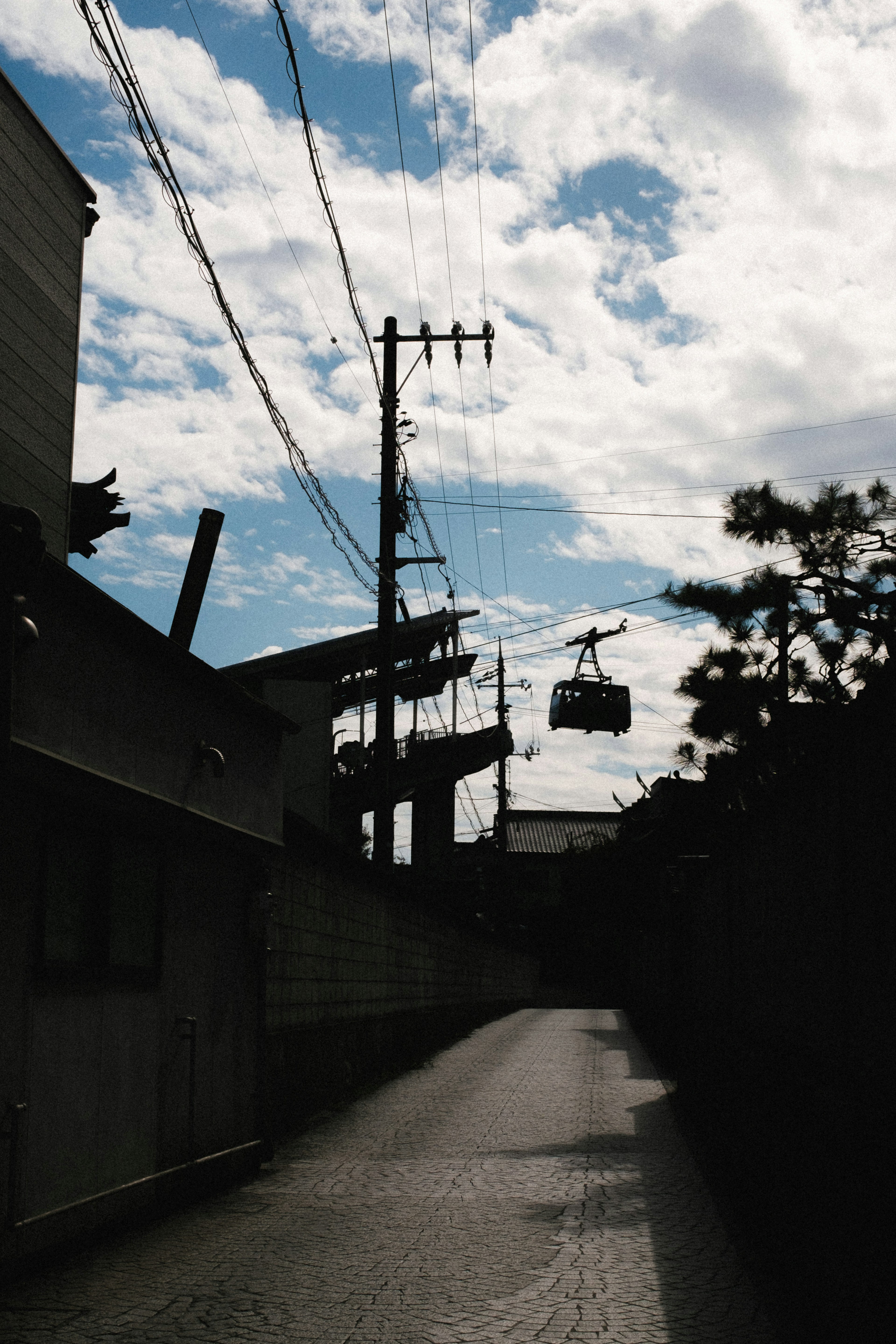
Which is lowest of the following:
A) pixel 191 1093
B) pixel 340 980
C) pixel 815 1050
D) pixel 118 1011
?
pixel 191 1093

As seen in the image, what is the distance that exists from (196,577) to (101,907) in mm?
3628

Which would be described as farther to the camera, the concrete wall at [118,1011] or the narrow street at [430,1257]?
the concrete wall at [118,1011]

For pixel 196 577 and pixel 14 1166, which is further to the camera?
pixel 196 577

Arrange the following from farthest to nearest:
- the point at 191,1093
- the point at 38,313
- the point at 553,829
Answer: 1. the point at 553,829
2. the point at 38,313
3. the point at 191,1093

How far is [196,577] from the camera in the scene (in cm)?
960

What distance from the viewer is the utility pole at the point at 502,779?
42500 mm

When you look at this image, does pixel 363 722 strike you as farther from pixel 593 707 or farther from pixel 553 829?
pixel 553 829

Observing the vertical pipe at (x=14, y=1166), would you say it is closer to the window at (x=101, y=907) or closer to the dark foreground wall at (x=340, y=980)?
the window at (x=101, y=907)

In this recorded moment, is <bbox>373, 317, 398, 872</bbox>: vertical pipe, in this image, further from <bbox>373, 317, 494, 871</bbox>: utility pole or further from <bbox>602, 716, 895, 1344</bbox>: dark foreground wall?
<bbox>602, 716, 895, 1344</bbox>: dark foreground wall

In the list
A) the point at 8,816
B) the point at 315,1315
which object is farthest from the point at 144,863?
the point at 315,1315

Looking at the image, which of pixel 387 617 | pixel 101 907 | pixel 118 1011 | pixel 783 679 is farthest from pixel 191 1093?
pixel 783 679

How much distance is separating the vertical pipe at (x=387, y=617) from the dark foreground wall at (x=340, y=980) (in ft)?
3.59

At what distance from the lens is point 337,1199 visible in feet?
24.6

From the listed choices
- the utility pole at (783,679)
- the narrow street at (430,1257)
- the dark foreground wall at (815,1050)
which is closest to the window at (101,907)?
the narrow street at (430,1257)
